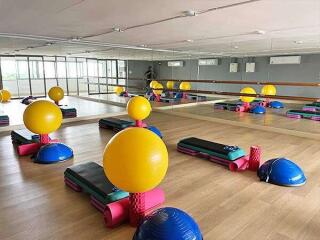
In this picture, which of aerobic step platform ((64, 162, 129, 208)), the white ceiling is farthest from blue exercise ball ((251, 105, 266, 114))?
aerobic step platform ((64, 162, 129, 208))

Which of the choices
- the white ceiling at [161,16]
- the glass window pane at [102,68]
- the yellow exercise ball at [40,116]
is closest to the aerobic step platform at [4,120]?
the white ceiling at [161,16]

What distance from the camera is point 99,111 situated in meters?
8.07

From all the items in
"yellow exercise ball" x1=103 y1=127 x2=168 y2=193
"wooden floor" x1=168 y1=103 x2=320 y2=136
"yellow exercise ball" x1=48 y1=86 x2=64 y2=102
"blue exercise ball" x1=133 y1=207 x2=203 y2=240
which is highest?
"yellow exercise ball" x1=48 y1=86 x2=64 y2=102

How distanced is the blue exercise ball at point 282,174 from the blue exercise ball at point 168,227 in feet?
5.66

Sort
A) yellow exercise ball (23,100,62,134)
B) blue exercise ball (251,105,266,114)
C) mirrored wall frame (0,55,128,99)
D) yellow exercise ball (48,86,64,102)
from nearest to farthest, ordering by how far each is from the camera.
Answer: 1. yellow exercise ball (23,100,62,134)
2. yellow exercise ball (48,86,64,102)
3. mirrored wall frame (0,55,128,99)
4. blue exercise ball (251,105,266,114)

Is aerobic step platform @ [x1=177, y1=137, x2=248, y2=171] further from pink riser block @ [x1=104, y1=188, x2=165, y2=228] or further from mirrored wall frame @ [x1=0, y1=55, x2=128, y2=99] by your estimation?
mirrored wall frame @ [x1=0, y1=55, x2=128, y2=99]

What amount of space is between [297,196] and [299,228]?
0.67 m

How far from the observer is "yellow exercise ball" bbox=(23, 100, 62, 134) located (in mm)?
3721

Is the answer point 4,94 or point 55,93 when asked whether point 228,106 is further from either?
point 4,94

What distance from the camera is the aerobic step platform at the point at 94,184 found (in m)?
2.44

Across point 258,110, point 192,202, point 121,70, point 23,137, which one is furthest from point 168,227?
point 121,70

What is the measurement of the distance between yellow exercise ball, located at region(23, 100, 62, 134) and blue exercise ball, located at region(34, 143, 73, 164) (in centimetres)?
28

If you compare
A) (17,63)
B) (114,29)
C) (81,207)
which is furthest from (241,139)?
(17,63)

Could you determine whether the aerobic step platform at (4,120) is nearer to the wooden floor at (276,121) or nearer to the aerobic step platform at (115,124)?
the aerobic step platform at (115,124)
